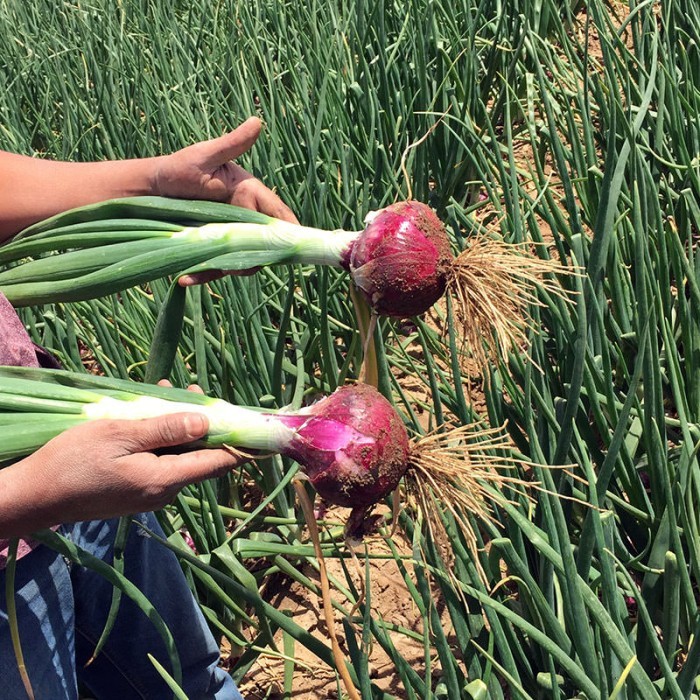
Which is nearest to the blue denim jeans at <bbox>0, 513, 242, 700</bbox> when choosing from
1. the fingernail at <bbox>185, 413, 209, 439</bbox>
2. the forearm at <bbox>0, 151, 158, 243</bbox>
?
the fingernail at <bbox>185, 413, 209, 439</bbox>

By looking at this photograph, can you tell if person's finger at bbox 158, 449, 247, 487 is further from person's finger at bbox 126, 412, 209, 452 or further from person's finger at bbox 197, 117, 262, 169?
person's finger at bbox 197, 117, 262, 169

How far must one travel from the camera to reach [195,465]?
3.40 feet

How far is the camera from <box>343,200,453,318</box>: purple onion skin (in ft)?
4.10

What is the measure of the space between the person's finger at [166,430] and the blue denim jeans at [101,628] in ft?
1.08

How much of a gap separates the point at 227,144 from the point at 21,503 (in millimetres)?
598

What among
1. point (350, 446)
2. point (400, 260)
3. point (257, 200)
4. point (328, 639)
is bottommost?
point (328, 639)

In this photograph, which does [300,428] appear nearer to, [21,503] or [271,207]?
[21,503]

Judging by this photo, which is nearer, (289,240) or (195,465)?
(195,465)

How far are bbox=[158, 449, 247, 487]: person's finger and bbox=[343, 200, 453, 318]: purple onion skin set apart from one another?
333 millimetres

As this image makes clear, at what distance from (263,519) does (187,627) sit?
0.87 ft

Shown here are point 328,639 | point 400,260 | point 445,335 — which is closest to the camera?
point 400,260

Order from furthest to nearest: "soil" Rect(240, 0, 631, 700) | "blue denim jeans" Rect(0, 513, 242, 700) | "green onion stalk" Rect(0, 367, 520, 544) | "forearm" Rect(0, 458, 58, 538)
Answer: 1. "soil" Rect(240, 0, 631, 700)
2. "blue denim jeans" Rect(0, 513, 242, 700)
3. "green onion stalk" Rect(0, 367, 520, 544)
4. "forearm" Rect(0, 458, 58, 538)

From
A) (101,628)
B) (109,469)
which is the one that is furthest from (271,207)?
(101,628)

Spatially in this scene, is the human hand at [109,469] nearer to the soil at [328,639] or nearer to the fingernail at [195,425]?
the fingernail at [195,425]
